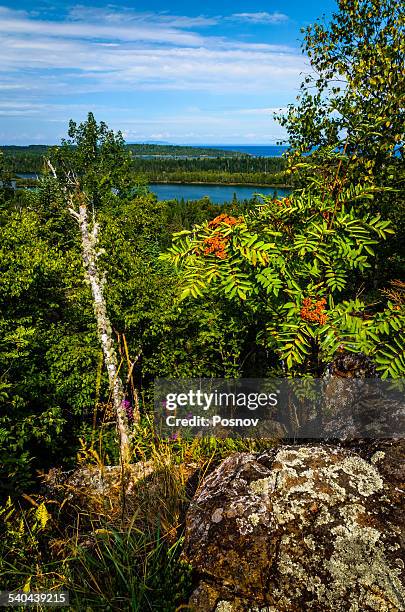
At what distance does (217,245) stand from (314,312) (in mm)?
909

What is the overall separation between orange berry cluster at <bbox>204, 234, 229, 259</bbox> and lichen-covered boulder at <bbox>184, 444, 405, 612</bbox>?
61.0 inches

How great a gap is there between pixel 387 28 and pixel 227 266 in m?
4.24

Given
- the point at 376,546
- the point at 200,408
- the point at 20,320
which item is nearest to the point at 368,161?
the point at 376,546

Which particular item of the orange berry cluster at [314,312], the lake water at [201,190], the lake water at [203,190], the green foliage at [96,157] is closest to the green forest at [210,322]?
the orange berry cluster at [314,312]

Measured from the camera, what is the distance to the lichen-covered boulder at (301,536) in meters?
2.05

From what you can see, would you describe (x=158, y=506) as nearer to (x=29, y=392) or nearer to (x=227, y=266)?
(x=227, y=266)

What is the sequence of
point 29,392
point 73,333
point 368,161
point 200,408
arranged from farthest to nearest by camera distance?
point 73,333 → point 29,392 → point 200,408 → point 368,161

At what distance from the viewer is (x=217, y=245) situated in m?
3.25

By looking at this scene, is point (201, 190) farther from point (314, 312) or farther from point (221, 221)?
point (314, 312)

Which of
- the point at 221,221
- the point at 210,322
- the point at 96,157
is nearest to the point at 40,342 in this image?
the point at 210,322

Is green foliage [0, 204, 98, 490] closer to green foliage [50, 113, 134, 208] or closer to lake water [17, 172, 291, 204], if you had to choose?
green foliage [50, 113, 134, 208]

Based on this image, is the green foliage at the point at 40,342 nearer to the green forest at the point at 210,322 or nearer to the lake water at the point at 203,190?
the green forest at the point at 210,322

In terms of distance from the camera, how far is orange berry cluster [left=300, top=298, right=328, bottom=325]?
3.10m

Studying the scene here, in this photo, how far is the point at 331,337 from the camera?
117 inches
